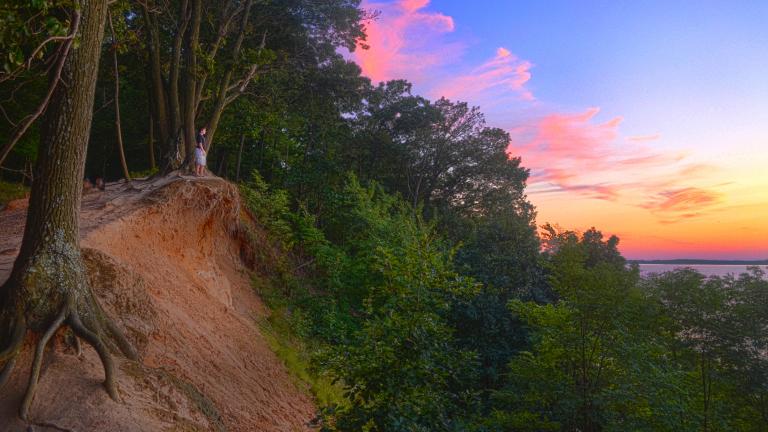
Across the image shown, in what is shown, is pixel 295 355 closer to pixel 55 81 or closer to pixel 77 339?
pixel 77 339

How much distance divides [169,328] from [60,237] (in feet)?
11.6

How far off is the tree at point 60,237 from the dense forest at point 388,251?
0.16 feet

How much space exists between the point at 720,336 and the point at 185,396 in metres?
8.84

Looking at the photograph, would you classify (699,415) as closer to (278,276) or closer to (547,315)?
(547,315)

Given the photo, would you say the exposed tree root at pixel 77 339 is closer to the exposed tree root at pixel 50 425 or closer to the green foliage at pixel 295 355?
the exposed tree root at pixel 50 425

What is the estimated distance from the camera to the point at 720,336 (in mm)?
8211

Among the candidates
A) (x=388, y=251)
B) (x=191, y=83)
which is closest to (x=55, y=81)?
(x=388, y=251)

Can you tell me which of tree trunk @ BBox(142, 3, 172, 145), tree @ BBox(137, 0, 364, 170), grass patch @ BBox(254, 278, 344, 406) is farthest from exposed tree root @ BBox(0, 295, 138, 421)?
tree trunk @ BBox(142, 3, 172, 145)

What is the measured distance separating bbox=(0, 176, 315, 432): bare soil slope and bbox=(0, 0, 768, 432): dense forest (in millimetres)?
676

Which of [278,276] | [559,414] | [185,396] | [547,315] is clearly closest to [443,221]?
[278,276]

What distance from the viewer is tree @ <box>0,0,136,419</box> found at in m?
5.08

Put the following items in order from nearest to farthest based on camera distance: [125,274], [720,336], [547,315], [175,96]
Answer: [125,274], [720,336], [547,315], [175,96]

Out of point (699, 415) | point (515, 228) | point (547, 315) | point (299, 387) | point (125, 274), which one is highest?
point (515, 228)

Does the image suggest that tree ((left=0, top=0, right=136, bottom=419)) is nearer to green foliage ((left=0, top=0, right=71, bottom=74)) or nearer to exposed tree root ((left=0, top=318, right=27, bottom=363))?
exposed tree root ((left=0, top=318, right=27, bottom=363))
